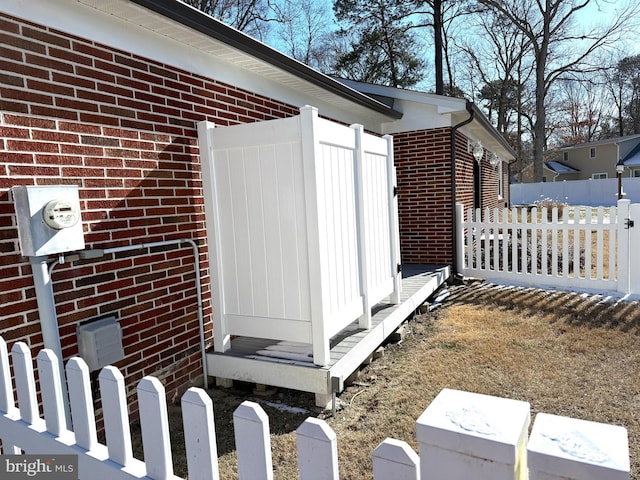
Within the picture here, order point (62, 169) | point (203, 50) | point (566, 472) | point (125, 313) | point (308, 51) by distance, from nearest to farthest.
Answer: point (566, 472)
point (62, 169)
point (125, 313)
point (203, 50)
point (308, 51)

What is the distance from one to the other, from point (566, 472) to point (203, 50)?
3.84 meters

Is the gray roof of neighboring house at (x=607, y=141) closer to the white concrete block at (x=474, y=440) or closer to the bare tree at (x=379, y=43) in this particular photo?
the bare tree at (x=379, y=43)

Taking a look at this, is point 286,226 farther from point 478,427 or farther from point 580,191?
point 580,191

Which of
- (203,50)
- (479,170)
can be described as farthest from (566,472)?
(479,170)

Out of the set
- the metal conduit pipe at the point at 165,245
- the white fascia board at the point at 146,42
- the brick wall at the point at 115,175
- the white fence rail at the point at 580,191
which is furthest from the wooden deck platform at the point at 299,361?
the white fence rail at the point at 580,191

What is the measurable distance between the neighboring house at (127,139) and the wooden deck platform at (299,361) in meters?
0.36

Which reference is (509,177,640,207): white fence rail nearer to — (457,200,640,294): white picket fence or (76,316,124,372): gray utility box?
(457,200,640,294): white picket fence

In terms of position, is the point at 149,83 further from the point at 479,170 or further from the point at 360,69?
the point at 360,69

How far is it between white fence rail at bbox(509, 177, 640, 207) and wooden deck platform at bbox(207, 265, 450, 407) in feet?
93.5

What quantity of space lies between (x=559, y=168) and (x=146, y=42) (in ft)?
141

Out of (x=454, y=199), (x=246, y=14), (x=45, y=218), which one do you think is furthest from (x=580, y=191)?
(x=45, y=218)

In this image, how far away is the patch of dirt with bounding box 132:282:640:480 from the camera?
114 inches

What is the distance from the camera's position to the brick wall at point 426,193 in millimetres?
7426

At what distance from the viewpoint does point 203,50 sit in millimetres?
3709
